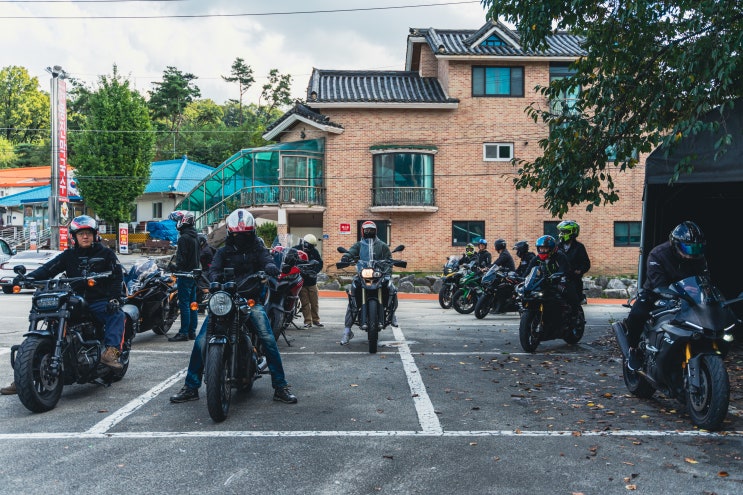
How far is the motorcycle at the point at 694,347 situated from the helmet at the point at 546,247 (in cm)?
387

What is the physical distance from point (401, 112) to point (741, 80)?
2316cm

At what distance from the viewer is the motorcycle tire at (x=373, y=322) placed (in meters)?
9.71

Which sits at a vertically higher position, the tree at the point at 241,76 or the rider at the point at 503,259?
the tree at the point at 241,76

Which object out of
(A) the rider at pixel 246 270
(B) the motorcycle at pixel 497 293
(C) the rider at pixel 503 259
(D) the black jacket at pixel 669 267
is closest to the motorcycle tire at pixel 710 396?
(D) the black jacket at pixel 669 267

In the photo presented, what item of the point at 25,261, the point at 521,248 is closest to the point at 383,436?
the point at 521,248

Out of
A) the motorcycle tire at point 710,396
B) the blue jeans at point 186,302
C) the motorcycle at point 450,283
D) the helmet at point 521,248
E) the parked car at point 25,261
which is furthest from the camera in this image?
the parked car at point 25,261

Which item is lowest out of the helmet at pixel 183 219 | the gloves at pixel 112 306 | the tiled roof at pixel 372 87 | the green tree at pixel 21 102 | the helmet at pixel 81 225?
the gloves at pixel 112 306

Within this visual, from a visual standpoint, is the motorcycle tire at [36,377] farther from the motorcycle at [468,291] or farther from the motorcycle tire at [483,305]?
the motorcycle at [468,291]

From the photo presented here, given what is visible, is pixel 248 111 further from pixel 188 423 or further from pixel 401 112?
pixel 188 423

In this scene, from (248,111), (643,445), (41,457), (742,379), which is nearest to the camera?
(41,457)

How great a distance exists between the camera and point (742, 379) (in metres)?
7.88

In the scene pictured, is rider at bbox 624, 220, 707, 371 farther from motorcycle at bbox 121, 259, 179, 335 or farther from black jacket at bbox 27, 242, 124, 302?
motorcycle at bbox 121, 259, 179, 335

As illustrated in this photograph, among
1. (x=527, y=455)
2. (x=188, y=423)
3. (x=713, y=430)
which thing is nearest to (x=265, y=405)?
(x=188, y=423)

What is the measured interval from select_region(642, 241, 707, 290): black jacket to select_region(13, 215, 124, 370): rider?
525 centimetres
